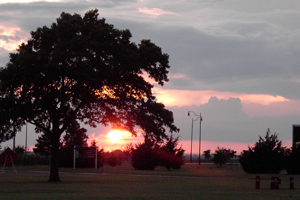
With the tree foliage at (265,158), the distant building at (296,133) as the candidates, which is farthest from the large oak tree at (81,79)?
the distant building at (296,133)

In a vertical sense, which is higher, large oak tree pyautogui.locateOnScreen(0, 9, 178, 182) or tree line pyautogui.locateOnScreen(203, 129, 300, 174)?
large oak tree pyautogui.locateOnScreen(0, 9, 178, 182)

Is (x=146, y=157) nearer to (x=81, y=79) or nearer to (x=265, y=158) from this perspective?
(x=265, y=158)

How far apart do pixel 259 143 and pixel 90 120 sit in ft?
88.7

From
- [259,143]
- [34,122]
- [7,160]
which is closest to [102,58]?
[34,122]

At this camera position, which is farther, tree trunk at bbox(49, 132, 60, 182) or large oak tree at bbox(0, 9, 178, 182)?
tree trunk at bbox(49, 132, 60, 182)

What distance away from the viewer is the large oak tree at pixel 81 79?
31547mm

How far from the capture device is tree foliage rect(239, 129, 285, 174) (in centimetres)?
5550

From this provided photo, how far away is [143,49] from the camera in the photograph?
3494 centimetres

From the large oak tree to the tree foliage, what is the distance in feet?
78.9

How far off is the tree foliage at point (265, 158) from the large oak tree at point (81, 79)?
24.0 m

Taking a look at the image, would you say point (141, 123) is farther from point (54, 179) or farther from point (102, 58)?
point (54, 179)

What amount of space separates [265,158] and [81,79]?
31.6 m

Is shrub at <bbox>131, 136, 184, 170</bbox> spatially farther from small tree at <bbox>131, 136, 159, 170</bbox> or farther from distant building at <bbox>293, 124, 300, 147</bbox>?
distant building at <bbox>293, 124, 300, 147</bbox>

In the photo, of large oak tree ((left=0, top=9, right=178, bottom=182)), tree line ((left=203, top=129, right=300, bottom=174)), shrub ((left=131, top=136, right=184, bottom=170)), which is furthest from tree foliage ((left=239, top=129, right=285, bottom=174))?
large oak tree ((left=0, top=9, right=178, bottom=182))
